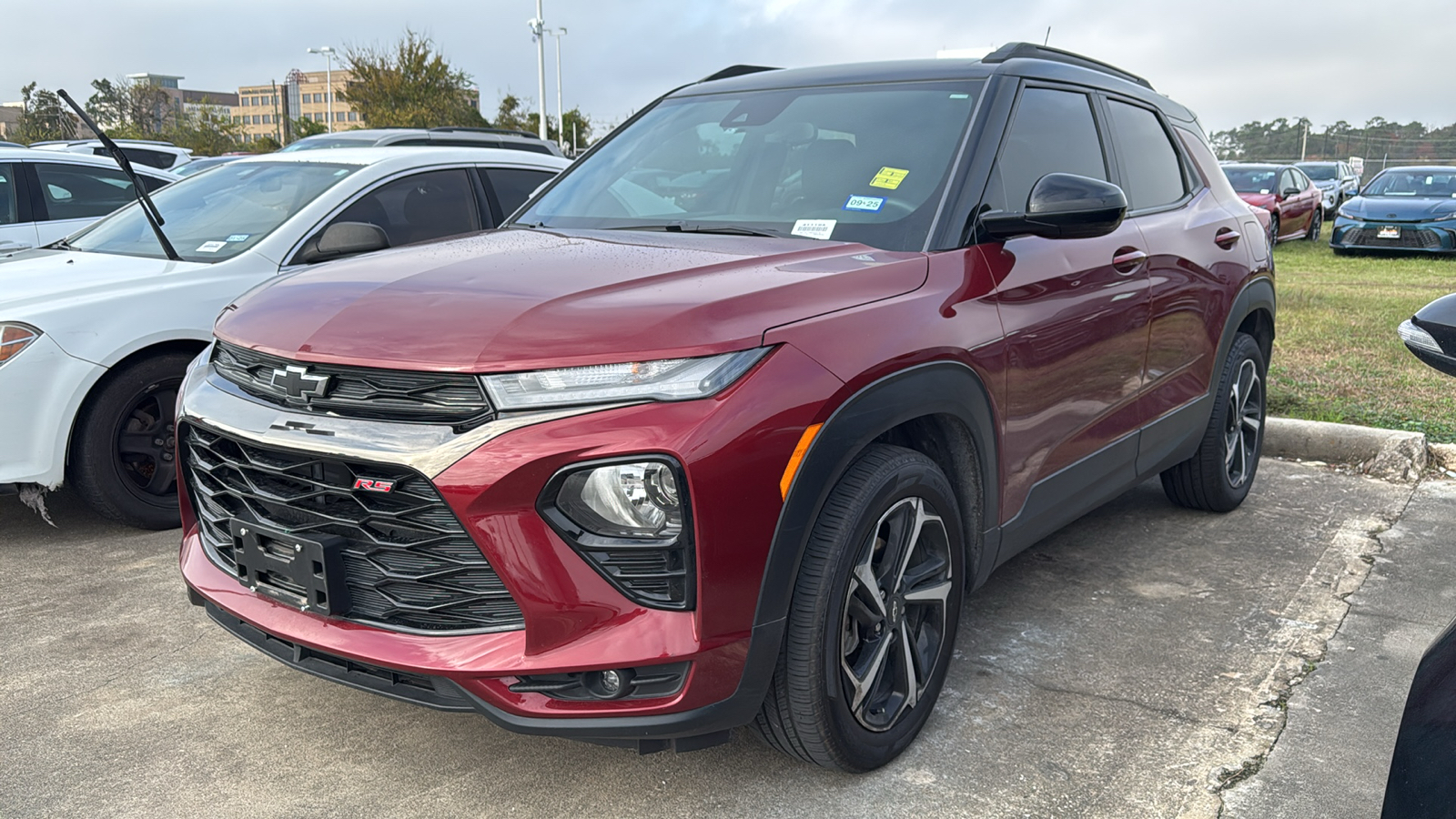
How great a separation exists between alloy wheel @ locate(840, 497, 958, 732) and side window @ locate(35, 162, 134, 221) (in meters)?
6.74

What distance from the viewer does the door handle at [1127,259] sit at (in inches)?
→ 142

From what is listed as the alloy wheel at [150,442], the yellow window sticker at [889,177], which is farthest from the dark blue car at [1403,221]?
the alloy wheel at [150,442]

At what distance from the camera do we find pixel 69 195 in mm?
7426

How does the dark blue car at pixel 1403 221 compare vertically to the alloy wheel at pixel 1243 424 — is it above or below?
above

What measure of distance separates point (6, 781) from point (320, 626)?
98 cm

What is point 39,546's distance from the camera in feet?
14.6

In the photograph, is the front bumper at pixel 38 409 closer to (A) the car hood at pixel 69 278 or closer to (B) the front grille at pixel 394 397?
(A) the car hood at pixel 69 278

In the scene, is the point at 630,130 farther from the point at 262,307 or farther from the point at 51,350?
the point at 51,350

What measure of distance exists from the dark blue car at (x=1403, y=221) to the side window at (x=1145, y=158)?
13908mm

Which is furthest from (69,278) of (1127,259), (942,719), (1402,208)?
(1402,208)

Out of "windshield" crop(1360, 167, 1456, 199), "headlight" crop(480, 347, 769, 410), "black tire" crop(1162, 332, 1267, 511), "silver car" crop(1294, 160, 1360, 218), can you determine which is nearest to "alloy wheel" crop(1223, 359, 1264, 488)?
"black tire" crop(1162, 332, 1267, 511)

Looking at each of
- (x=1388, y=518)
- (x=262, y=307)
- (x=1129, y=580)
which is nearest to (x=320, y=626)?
(x=262, y=307)

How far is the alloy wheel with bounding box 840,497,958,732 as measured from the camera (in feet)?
8.59

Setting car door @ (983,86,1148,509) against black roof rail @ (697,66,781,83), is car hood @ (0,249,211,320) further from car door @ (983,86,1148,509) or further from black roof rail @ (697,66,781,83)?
car door @ (983,86,1148,509)
